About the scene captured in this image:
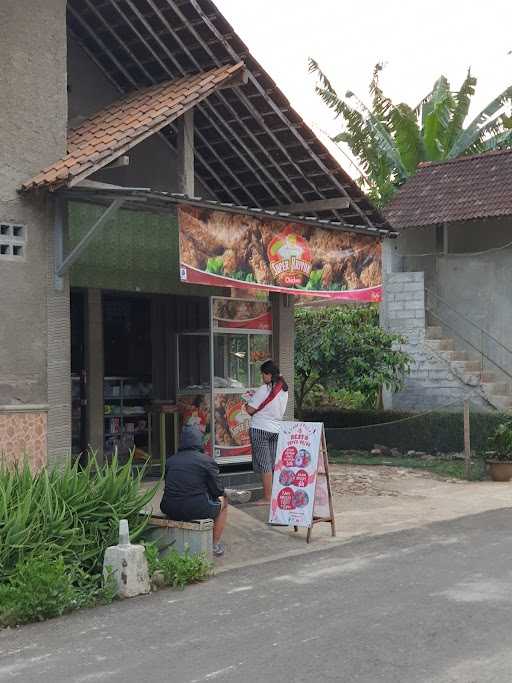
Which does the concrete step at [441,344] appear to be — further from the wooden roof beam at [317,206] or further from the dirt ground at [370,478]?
the wooden roof beam at [317,206]

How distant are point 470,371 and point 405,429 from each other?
1.93 metres

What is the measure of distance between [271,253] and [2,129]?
11.7ft

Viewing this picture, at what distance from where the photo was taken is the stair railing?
20.9 meters

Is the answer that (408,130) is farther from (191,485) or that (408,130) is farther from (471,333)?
(191,485)

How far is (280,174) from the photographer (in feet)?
44.9

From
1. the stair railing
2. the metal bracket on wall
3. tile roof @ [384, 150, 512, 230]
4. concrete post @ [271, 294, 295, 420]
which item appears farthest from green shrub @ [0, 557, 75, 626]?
tile roof @ [384, 150, 512, 230]

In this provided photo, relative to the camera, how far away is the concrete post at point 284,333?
47.2 feet

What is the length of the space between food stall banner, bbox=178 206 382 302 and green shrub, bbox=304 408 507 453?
529 centimetres

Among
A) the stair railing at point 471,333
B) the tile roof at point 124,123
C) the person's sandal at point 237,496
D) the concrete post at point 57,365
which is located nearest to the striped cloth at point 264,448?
the person's sandal at point 237,496

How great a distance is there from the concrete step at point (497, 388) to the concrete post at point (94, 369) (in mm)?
8686

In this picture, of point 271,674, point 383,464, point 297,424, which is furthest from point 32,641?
point 383,464

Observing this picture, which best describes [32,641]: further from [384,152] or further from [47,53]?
[384,152]

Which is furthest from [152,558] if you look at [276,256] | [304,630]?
[276,256]

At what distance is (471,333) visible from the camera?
70.3 ft
